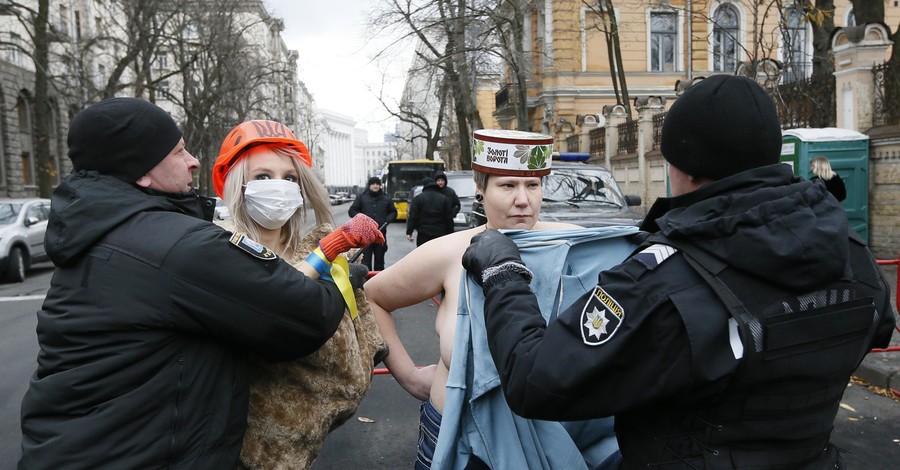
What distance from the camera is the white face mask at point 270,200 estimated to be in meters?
2.45

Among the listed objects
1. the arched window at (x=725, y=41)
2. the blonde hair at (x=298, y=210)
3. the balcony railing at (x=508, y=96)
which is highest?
the arched window at (x=725, y=41)

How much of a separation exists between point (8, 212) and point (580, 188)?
1190cm

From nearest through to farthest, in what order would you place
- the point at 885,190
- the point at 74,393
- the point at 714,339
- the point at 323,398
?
the point at 714,339 → the point at 74,393 → the point at 323,398 → the point at 885,190

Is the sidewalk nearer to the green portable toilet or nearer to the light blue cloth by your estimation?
the light blue cloth

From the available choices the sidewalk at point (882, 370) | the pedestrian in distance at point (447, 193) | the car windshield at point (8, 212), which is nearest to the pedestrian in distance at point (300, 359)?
the sidewalk at point (882, 370)

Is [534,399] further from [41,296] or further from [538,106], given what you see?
[538,106]

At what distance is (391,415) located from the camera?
5578 millimetres

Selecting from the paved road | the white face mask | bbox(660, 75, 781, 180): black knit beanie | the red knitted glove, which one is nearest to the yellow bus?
the paved road

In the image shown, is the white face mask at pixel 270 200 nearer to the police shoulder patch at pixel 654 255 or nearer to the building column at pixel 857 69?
the police shoulder patch at pixel 654 255

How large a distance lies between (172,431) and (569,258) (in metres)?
1.20

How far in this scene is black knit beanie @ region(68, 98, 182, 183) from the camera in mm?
1783

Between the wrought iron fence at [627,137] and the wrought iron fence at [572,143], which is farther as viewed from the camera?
the wrought iron fence at [572,143]

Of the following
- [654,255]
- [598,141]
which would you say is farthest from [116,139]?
[598,141]

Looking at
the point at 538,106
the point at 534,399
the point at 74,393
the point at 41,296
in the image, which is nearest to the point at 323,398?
the point at 74,393
